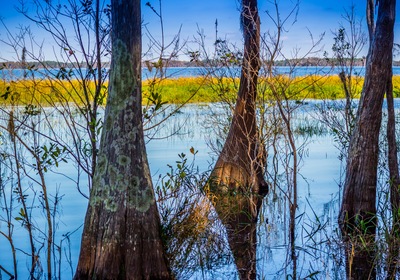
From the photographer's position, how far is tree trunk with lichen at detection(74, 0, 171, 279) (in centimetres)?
588

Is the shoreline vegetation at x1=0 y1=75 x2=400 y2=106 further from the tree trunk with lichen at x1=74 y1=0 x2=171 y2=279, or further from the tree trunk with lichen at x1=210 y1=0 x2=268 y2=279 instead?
the tree trunk with lichen at x1=74 y1=0 x2=171 y2=279

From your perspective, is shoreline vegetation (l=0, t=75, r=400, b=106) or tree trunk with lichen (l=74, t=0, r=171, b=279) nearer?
tree trunk with lichen (l=74, t=0, r=171, b=279)

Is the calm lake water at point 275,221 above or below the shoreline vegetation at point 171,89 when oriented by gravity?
below

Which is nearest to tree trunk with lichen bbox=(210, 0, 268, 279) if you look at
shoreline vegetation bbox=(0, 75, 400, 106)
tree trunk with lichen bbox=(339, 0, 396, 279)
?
shoreline vegetation bbox=(0, 75, 400, 106)

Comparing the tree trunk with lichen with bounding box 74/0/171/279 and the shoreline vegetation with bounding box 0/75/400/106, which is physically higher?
the shoreline vegetation with bounding box 0/75/400/106

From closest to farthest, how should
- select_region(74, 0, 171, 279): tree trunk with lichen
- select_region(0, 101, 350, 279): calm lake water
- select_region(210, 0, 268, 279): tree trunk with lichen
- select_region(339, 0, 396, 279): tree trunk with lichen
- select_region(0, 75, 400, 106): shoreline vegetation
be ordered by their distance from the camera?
select_region(74, 0, 171, 279): tree trunk with lichen
select_region(0, 75, 400, 106): shoreline vegetation
select_region(0, 101, 350, 279): calm lake water
select_region(339, 0, 396, 279): tree trunk with lichen
select_region(210, 0, 268, 279): tree trunk with lichen

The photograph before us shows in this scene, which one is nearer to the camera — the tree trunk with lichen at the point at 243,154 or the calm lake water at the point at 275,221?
the calm lake water at the point at 275,221

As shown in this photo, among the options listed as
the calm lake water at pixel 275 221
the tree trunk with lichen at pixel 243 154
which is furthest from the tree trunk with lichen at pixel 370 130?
the tree trunk with lichen at pixel 243 154

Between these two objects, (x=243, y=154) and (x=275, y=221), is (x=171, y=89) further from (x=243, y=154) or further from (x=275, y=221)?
(x=275, y=221)

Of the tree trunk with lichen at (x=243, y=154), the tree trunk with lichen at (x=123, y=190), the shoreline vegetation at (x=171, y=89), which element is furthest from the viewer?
the tree trunk with lichen at (x=243, y=154)

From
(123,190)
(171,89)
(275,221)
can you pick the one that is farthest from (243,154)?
(171,89)

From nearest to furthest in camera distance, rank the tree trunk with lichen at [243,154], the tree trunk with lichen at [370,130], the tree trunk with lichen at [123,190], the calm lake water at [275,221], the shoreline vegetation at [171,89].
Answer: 1. the tree trunk with lichen at [123,190]
2. the shoreline vegetation at [171,89]
3. the calm lake water at [275,221]
4. the tree trunk with lichen at [370,130]
5. the tree trunk with lichen at [243,154]

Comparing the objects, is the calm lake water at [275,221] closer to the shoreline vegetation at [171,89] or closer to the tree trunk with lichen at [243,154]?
the tree trunk with lichen at [243,154]

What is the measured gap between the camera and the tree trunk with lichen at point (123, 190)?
5.88 m
